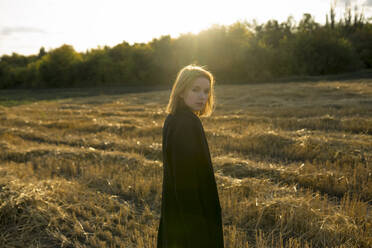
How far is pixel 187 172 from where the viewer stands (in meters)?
1.78

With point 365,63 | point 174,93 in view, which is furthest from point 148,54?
point 174,93

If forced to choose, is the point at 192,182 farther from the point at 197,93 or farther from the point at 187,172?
the point at 197,93

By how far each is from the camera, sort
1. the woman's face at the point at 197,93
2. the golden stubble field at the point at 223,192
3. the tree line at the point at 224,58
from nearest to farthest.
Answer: the woman's face at the point at 197,93, the golden stubble field at the point at 223,192, the tree line at the point at 224,58

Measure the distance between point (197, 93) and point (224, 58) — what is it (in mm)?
45804

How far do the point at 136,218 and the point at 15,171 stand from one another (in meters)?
3.22

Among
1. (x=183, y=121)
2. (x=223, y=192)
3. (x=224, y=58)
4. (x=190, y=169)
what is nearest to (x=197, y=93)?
(x=183, y=121)

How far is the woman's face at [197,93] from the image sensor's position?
1.89m

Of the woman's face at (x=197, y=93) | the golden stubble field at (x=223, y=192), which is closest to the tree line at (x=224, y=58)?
the golden stubble field at (x=223, y=192)

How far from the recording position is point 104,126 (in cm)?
1166

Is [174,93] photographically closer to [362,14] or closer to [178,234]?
[178,234]

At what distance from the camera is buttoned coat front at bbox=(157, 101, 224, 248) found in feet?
5.81

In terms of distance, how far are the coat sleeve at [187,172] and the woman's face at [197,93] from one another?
151 millimetres

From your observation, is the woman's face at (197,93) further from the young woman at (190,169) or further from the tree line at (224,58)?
the tree line at (224,58)

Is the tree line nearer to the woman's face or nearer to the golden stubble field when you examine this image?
the golden stubble field
